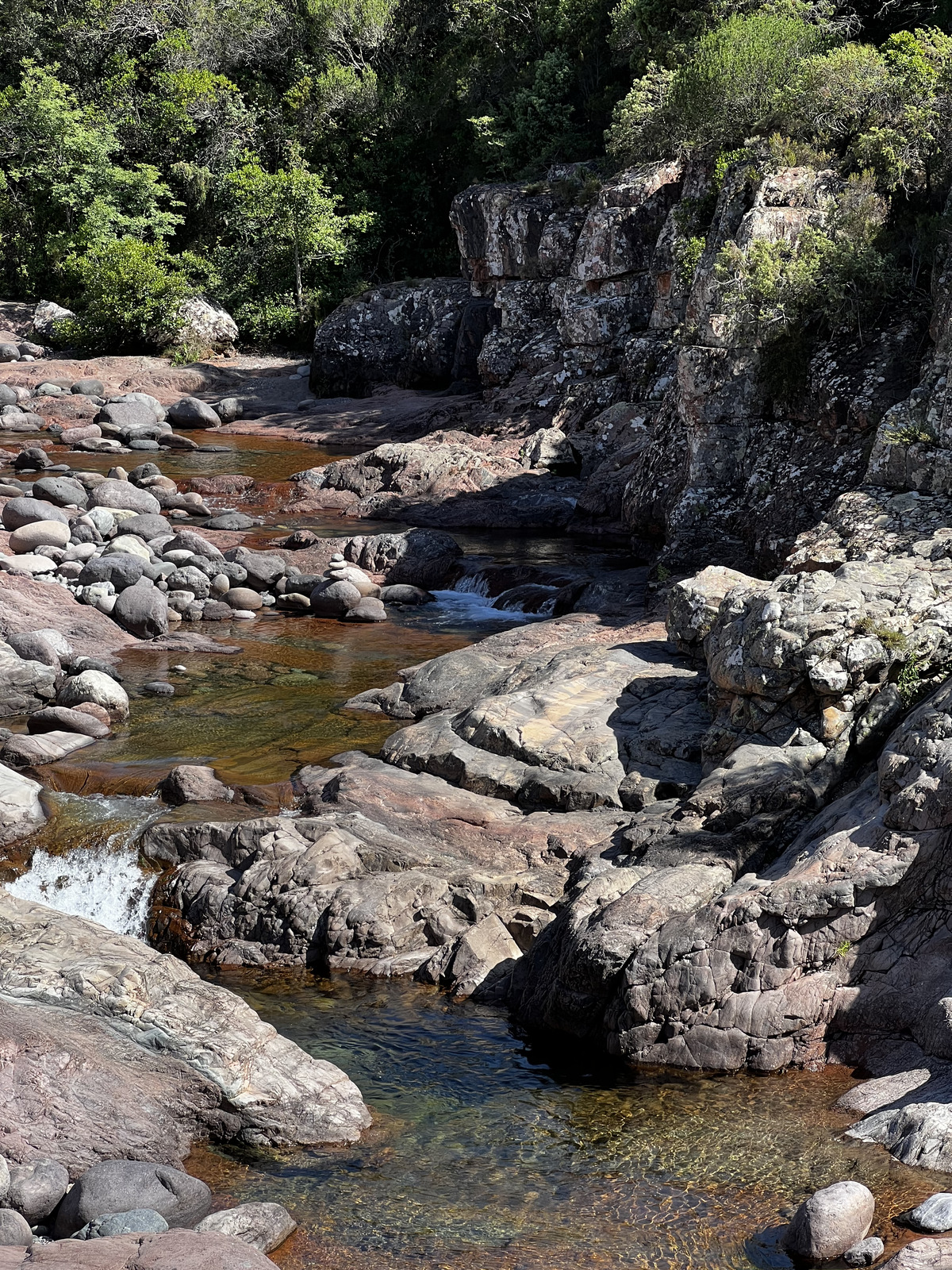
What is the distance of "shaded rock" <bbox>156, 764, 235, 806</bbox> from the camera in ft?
31.8

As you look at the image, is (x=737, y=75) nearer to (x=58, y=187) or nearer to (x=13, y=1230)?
(x=13, y=1230)

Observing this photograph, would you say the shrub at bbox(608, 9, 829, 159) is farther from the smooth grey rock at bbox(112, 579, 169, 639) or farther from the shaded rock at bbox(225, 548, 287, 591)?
the smooth grey rock at bbox(112, 579, 169, 639)

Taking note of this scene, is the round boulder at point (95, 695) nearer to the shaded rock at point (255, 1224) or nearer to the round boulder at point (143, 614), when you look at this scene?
the round boulder at point (143, 614)

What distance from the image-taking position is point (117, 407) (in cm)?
2688

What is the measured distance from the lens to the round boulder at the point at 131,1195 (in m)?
5.18

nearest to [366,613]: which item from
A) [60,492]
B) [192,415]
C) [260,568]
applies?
[260,568]

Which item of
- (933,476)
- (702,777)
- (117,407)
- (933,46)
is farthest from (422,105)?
(702,777)

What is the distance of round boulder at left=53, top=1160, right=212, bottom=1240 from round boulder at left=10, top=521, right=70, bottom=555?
1236cm

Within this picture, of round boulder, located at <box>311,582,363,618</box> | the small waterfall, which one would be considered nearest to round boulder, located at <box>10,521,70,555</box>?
round boulder, located at <box>311,582,363,618</box>

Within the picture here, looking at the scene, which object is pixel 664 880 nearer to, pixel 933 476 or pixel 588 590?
pixel 933 476

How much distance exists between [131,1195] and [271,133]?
37071mm

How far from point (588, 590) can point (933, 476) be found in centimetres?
498

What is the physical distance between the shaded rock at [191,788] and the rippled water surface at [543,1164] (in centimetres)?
282

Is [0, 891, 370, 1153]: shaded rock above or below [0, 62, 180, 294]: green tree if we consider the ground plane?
below
